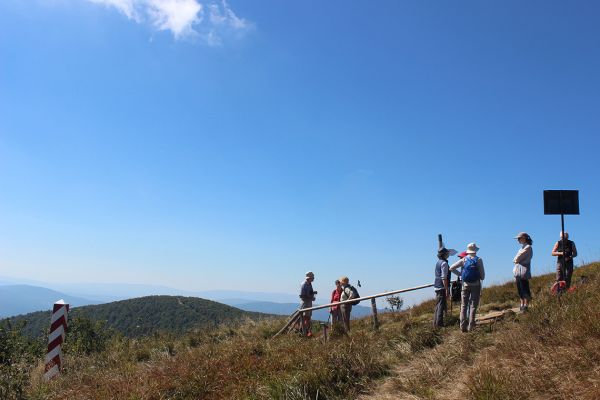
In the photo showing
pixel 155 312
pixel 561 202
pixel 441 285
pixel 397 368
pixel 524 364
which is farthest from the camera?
pixel 155 312

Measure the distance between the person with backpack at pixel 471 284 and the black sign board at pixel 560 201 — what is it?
10.8 ft

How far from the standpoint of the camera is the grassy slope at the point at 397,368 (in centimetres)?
449

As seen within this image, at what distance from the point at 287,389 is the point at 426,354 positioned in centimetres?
238

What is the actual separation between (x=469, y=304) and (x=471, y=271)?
2.20 feet

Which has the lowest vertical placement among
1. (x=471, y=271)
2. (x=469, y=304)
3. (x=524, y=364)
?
(x=524, y=364)

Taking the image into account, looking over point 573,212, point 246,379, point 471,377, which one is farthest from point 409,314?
point 471,377

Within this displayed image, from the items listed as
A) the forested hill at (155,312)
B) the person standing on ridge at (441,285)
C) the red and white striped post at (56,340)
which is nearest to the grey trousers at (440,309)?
the person standing on ridge at (441,285)

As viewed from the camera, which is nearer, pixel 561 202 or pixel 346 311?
pixel 561 202

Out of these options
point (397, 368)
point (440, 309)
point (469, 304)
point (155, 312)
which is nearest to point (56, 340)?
point (397, 368)

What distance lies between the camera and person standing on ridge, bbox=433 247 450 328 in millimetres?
9789

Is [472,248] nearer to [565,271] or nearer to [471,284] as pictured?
[471,284]

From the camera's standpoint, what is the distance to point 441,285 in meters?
10.0

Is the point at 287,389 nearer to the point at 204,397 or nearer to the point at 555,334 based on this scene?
the point at 204,397

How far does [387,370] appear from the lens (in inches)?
257
